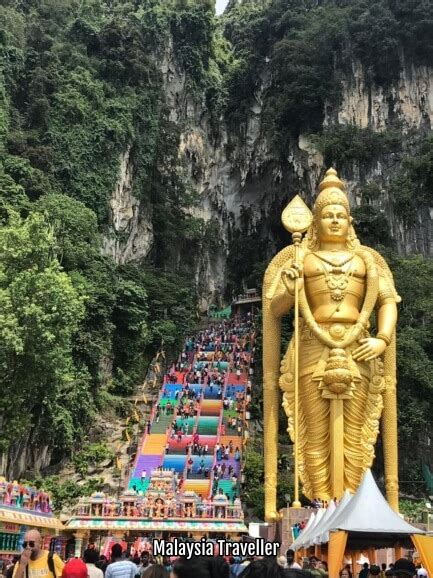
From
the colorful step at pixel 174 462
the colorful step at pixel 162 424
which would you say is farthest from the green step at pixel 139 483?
the colorful step at pixel 162 424

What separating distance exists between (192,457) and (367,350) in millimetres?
8021

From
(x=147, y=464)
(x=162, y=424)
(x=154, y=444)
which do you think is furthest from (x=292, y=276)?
(x=162, y=424)

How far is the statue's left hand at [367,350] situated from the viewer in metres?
8.69

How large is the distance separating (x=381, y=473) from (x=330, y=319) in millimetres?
8449

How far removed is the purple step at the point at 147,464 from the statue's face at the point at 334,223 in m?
7.92

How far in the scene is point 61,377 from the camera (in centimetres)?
1352

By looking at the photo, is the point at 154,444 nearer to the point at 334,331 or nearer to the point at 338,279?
the point at 334,331

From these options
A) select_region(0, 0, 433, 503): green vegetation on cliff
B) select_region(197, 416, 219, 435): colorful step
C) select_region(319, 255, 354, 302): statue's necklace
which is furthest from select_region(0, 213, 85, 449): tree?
select_region(319, 255, 354, 302): statue's necklace

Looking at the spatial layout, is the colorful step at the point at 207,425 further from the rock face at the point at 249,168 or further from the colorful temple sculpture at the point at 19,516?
the rock face at the point at 249,168

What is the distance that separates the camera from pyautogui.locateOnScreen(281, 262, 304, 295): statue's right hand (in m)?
8.82

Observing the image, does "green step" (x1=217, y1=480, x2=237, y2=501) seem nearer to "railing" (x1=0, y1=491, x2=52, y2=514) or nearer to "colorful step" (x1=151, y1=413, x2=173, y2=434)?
"colorful step" (x1=151, y1=413, x2=173, y2=434)

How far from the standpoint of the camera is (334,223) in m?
9.33

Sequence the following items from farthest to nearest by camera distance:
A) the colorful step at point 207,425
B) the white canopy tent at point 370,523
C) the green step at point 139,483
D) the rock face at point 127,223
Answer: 1. the rock face at point 127,223
2. the colorful step at point 207,425
3. the green step at point 139,483
4. the white canopy tent at point 370,523

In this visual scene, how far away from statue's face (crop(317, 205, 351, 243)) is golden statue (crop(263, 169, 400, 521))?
0.01 m
